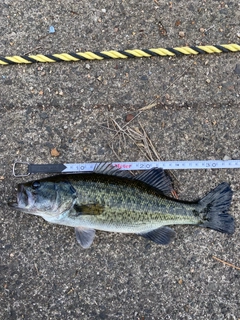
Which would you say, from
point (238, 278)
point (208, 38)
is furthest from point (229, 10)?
point (238, 278)

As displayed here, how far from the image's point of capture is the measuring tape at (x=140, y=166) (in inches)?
147

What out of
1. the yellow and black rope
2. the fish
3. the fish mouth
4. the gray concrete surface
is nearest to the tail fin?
the fish

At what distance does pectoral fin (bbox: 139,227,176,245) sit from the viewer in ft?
Result: 11.6

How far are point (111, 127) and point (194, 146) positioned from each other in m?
0.85

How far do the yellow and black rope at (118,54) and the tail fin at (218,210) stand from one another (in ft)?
4.57

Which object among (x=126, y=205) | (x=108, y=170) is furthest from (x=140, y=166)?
(x=126, y=205)

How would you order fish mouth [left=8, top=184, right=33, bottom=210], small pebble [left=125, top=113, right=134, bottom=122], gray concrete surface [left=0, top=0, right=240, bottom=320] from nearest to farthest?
fish mouth [left=8, top=184, right=33, bottom=210], gray concrete surface [left=0, top=0, right=240, bottom=320], small pebble [left=125, top=113, right=134, bottom=122]

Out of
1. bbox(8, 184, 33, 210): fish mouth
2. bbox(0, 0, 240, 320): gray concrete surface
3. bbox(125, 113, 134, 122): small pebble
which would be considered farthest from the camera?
bbox(125, 113, 134, 122): small pebble

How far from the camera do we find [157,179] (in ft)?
11.7

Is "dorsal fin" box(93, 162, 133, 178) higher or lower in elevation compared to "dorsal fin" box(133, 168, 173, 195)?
higher

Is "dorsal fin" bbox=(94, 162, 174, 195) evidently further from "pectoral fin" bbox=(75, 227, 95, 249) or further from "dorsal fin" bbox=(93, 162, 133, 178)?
"pectoral fin" bbox=(75, 227, 95, 249)

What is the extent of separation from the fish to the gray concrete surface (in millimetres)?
205

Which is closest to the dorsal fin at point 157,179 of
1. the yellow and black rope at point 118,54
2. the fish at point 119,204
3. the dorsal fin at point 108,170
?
the fish at point 119,204

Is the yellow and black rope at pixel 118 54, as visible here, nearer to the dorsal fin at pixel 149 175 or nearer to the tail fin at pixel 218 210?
the dorsal fin at pixel 149 175
